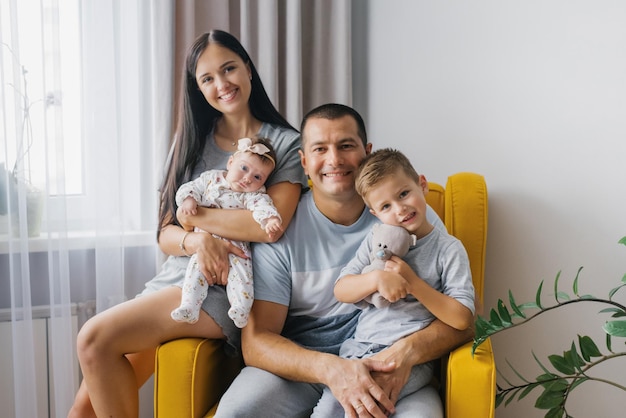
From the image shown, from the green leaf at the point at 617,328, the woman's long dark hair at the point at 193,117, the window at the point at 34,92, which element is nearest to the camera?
the green leaf at the point at 617,328

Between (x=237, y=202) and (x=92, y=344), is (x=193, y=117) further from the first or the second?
(x=92, y=344)

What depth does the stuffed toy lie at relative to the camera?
1.79 m

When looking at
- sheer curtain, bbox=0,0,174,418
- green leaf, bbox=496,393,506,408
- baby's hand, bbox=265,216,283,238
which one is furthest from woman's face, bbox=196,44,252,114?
green leaf, bbox=496,393,506,408

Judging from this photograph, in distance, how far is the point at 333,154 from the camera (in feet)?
6.25

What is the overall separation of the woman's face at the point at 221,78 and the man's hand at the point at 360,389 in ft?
2.80

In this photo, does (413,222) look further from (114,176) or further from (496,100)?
(114,176)

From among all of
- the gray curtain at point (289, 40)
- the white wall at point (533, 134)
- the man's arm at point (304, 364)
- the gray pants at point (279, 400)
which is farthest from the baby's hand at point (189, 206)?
the white wall at point (533, 134)

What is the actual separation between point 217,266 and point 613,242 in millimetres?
1148

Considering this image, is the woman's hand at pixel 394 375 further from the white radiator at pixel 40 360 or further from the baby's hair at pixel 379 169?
the white radiator at pixel 40 360

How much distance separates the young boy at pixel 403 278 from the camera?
1760 millimetres

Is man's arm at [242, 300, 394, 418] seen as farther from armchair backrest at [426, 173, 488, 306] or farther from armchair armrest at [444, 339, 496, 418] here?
armchair backrest at [426, 173, 488, 306]

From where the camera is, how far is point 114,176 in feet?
8.24

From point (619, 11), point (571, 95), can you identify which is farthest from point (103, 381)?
point (619, 11)

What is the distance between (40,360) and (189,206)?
0.95 metres
